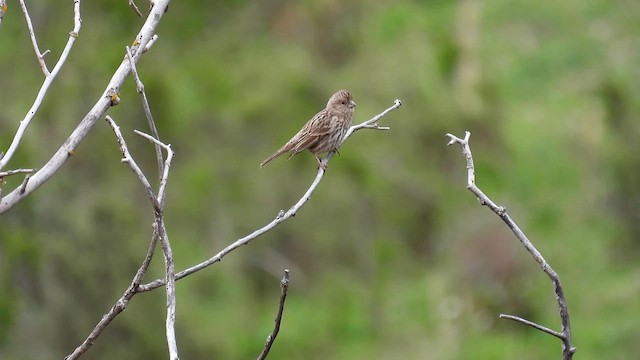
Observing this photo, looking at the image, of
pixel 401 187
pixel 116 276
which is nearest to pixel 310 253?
pixel 401 187

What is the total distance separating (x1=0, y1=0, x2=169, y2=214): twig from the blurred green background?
37.2 feet

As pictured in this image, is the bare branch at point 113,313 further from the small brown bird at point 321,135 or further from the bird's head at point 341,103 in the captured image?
the bird's head at point 341,103

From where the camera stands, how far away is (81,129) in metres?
4.43

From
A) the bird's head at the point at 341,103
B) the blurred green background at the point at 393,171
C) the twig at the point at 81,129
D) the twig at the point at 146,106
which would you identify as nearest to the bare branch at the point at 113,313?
the twig at the point at 146,106

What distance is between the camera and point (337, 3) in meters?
20.4

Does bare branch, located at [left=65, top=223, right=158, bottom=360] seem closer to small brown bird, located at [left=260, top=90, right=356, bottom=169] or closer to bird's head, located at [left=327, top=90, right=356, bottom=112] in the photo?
small brown bird, located at [left=260, top=90, right=356, bottom=169]

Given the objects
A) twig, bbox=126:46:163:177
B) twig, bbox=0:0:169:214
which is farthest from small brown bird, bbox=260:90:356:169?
twig, bbox=126:46:163:177

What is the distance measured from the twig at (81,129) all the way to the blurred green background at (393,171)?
37.2ft

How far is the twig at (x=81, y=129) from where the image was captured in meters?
4.23

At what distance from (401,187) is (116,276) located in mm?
5239

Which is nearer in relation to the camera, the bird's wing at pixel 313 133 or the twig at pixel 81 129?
the twig at pixel 81 129

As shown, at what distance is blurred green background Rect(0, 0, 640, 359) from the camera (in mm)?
16984

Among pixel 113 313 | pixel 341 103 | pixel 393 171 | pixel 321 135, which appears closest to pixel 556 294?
pixel 113 313

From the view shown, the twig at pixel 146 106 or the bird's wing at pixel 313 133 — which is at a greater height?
the bird's wing at pixel 313 133
